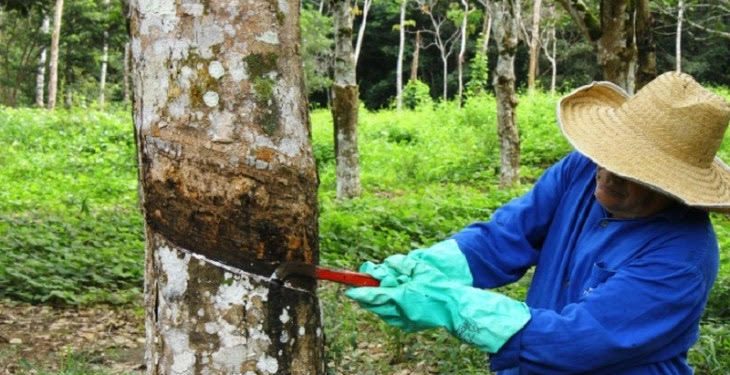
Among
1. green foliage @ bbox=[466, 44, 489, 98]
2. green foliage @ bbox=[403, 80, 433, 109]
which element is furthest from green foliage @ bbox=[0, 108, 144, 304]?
green foliage @ bbox=[403, 80, 433, 109]

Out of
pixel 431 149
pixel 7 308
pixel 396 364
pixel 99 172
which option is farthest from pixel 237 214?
pixel 431 149

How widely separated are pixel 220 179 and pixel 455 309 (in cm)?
64

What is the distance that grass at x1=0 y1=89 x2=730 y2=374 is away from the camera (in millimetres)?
4750

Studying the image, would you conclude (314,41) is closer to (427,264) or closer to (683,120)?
(427,264)

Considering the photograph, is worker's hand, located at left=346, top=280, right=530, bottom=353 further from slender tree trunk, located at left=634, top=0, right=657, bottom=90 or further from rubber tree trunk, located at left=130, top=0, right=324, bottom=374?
slender tree trunk, located at left=634, top=0, right=657, bottom=90

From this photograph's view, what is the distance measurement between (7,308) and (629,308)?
495cm

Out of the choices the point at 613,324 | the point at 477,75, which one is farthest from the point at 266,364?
the point at 477,75

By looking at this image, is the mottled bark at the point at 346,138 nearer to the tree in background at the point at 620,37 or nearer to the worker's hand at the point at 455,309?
the tree in background at the point at 620,37

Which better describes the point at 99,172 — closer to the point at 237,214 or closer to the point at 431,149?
the point at 431,149

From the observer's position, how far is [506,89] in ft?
39.7

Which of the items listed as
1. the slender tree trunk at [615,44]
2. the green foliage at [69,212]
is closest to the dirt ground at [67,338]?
the green foliage at [69,212]

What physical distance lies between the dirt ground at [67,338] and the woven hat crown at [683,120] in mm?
3429

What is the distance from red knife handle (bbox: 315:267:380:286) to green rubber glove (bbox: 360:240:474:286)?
0.03 meters

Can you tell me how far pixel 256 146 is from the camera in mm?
1979
